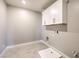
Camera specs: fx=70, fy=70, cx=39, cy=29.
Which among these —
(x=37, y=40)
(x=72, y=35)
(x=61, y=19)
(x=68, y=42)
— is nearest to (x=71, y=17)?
(x=61, y=19)

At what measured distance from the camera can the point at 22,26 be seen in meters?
4.66

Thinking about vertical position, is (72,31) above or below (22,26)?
below

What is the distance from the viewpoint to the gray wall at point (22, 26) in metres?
4.25

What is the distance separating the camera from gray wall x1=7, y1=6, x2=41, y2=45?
4.25m

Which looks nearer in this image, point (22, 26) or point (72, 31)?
point (72, 31)

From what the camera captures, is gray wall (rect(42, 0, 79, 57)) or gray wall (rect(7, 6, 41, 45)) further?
gray wall (rect(7, 6, 41, 45))

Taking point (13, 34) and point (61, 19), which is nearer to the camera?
point (61, 19)

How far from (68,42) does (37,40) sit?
3.24 m

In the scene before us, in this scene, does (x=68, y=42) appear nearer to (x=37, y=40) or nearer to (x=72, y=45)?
(x=72, y=45)

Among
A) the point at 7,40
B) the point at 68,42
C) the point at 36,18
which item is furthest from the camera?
the point at 36,18

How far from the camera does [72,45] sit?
2.19 meters

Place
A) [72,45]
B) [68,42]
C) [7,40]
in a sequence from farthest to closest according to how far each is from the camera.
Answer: [7,40] → [68,42] → [72,45]

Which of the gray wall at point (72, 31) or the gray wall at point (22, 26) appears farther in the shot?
the gray wall at point (22, 26)

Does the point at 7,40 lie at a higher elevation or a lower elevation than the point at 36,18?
lower
